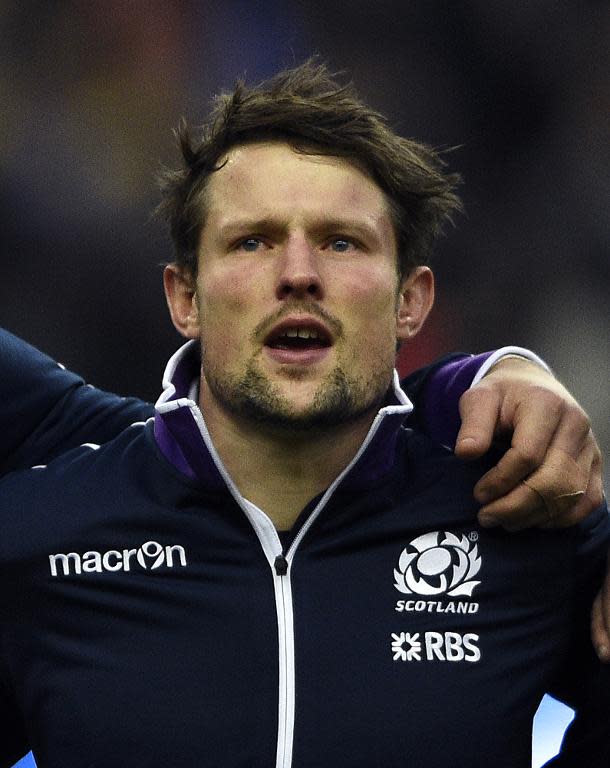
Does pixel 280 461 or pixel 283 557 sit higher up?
pixel 280 461

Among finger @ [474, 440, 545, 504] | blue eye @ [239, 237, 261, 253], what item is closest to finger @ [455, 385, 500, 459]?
finger @ [474, 440, 545, 504]

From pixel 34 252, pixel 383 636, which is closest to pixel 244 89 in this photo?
pixel 383 636

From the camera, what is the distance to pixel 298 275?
76.5 inches

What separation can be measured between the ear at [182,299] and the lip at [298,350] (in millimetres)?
243

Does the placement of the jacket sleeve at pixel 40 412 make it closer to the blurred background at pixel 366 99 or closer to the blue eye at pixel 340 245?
the blue eye at pixel 340 245

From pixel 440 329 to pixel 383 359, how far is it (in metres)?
3.03

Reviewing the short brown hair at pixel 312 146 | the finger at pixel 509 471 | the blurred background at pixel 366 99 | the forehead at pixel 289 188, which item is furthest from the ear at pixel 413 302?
the blurred background at pixel 366 99

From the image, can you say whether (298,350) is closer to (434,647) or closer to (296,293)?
(296,293)

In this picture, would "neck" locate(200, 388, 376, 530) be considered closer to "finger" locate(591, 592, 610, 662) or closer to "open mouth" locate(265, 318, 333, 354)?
"open mouth" locate(265, 318, 333, 354)

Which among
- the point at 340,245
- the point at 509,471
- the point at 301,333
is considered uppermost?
A: the point at 340,245

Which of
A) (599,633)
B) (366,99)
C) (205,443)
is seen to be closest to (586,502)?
(599,633)

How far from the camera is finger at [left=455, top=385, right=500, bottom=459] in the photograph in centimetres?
187

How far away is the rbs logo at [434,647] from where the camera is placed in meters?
1.89

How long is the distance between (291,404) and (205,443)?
0.14 m
